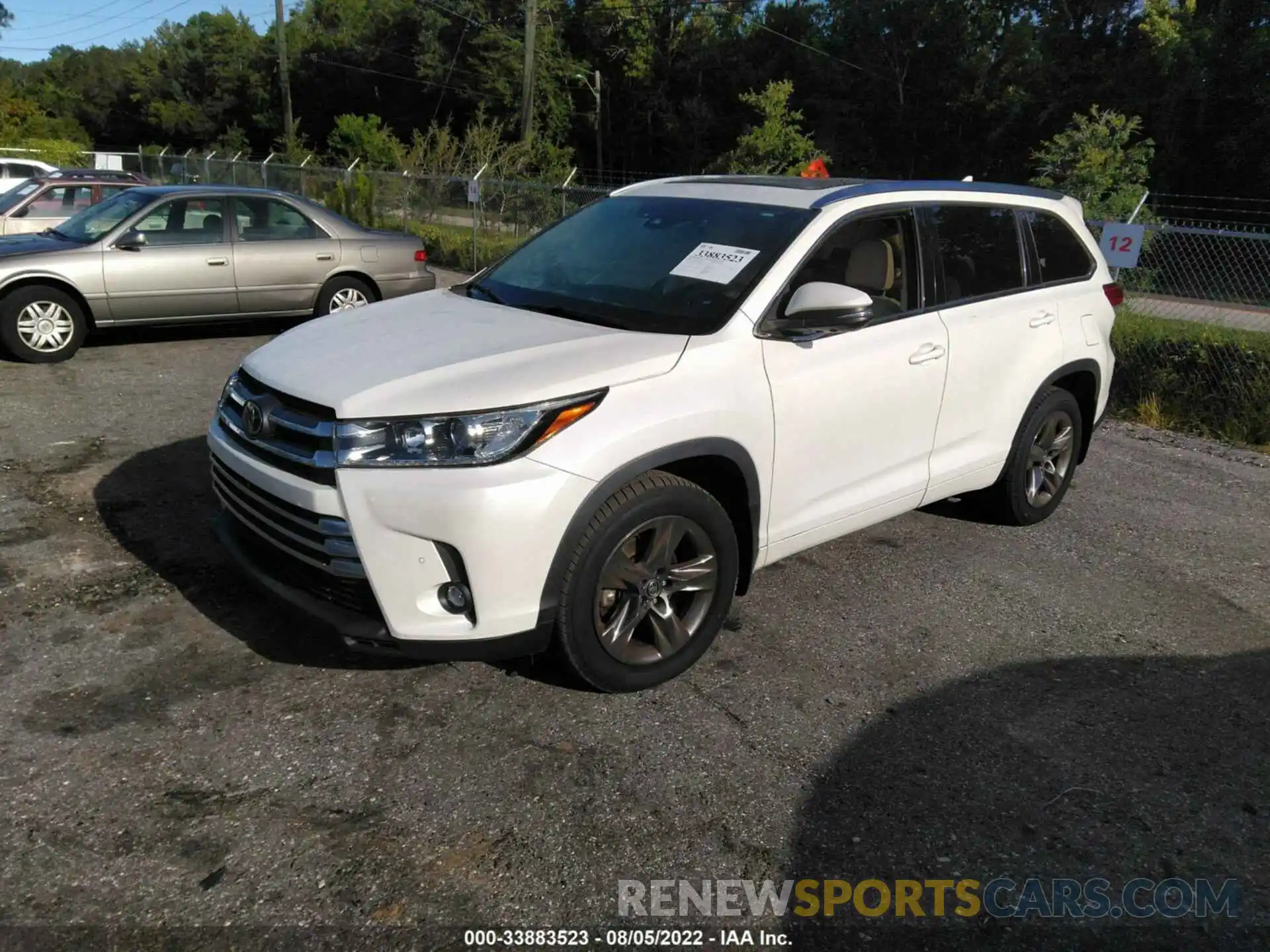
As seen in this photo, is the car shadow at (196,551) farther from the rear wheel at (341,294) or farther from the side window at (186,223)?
the rear wheel at (341,294)

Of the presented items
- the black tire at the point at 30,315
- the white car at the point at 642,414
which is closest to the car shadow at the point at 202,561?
the white car at the point at 642,414

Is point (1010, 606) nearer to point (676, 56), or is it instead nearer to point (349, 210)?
point (349, 210)

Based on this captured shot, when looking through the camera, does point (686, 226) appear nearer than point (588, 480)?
No

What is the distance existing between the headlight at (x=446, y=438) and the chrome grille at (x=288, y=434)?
76mm

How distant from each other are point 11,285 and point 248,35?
222ft

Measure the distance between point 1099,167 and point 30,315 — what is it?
70.5 ft

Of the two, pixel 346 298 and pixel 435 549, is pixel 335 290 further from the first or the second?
pixel 435 549

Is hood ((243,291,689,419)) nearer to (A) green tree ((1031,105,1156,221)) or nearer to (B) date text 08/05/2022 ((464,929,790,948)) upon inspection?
(B) date text 08/05/2022 ((464,929,790,948))

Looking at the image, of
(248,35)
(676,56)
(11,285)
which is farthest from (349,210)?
(248,35)

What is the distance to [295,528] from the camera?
3.30 meters

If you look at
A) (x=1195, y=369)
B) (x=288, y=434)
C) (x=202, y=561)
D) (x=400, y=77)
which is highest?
(x=400, y=77)

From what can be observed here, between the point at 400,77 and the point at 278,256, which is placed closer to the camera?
the point at 278,256

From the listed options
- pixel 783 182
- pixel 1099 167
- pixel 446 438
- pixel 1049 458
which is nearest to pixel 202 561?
pixel 446 438

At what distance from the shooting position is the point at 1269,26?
29.1 metres
